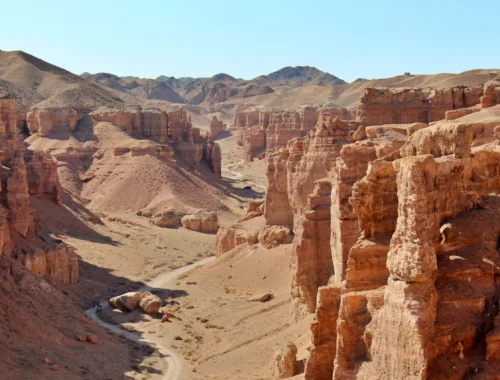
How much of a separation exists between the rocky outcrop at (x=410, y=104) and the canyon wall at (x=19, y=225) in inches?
672

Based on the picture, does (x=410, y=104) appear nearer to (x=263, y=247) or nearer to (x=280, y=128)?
(x=263, y=247)

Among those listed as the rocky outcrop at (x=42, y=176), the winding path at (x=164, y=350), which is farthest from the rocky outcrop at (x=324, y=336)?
the rocky outcrop at (x=42, y=176)

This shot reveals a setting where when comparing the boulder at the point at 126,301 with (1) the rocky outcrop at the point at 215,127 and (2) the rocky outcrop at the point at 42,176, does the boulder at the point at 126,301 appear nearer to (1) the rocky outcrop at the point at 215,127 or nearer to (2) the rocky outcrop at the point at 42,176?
(2) the rocky outcrop at the point at 42,176

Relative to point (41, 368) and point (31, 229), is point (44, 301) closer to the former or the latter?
point (41, 368)

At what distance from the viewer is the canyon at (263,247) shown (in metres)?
14.0

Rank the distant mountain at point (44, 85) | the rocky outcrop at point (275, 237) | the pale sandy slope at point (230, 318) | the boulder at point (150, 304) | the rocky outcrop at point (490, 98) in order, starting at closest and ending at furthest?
the pale sandy slope at point (230, 318), the boulder at point (150, 304), the rocky outcrop at point (490, 98), the rocky outcrop at point (275, 237), the distant mountain at point (44, 85)

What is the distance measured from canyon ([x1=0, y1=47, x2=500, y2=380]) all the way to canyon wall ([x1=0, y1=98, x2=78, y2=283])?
108 mm

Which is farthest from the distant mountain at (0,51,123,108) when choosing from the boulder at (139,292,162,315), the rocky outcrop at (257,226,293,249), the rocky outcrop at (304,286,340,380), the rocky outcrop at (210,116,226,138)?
the rocky outcrop at (304,286,340,380)

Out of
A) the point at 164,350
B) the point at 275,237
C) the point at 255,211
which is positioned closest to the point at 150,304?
the point at 164,350

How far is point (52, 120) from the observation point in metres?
77.9

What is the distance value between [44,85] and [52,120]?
47.8m

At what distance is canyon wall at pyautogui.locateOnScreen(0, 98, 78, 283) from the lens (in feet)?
112

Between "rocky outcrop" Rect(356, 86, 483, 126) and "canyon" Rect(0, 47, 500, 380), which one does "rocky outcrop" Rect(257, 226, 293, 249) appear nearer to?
"canyon" Rect(0, 47, 500, 380)

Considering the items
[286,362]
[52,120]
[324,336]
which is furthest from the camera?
[52,120]
